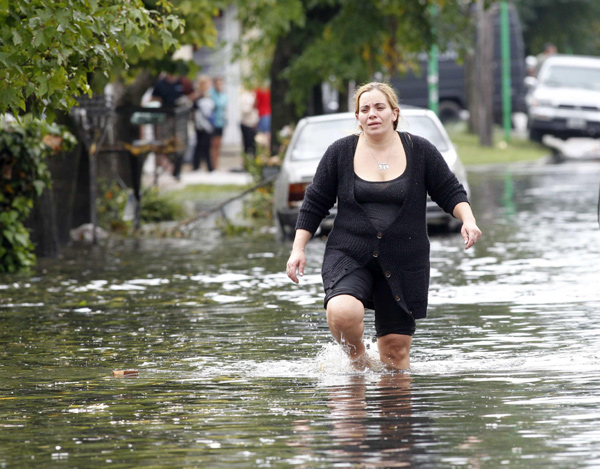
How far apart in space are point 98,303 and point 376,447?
19.4ft

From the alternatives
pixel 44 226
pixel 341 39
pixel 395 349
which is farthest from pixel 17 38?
pixel 341 39

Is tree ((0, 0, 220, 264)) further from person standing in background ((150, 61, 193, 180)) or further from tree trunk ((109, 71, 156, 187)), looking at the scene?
person standing in background ((150, 61, 193, 180))

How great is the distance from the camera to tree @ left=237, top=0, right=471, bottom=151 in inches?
899

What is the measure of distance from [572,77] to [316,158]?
23.1 m

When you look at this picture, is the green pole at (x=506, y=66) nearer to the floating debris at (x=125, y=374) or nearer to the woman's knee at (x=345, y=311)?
the floating debris at (x=125, y=374)

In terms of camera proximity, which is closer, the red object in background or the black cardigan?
the black cardigan

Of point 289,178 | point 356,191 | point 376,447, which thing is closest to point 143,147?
point 289,178

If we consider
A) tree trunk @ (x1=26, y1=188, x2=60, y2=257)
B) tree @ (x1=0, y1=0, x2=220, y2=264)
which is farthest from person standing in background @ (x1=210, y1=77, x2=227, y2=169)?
tree @ (x1=0, y1=0, x2=220, y2=264)

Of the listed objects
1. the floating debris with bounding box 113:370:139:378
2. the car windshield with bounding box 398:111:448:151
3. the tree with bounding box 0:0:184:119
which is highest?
the tree with bounding box 0:0:184:119

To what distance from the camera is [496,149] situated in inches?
1487

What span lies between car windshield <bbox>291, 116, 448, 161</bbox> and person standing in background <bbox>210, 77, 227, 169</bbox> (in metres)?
14.2

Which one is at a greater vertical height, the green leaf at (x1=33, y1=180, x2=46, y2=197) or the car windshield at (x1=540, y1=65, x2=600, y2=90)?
the green leaf at (x1=33, y1=180, x2=46, y2=197)

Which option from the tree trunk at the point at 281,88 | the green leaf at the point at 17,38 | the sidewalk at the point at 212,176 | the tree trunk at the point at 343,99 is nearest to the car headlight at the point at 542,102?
the sidewalk at the point at 212,176

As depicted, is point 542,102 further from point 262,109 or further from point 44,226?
point 44,226
